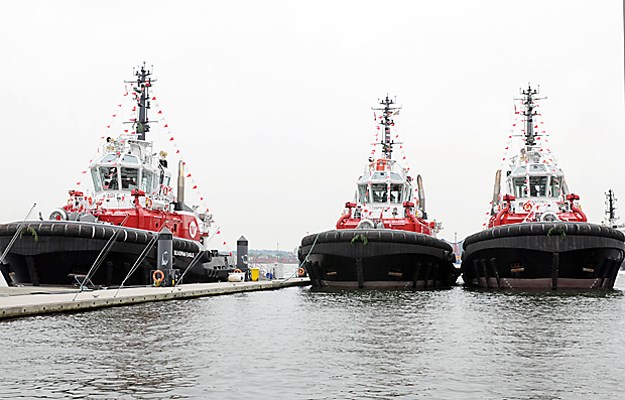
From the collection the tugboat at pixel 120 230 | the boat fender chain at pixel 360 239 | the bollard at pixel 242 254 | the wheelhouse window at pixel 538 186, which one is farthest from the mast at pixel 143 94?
the wheelhouse window at pixel 538 186

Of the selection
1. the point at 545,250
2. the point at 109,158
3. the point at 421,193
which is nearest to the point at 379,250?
the point at 545,250

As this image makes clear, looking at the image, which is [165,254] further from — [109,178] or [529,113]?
[529,113]

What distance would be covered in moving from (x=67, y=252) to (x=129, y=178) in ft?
25.3

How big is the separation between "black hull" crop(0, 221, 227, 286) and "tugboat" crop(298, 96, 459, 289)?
779 cm

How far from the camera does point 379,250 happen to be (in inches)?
1128

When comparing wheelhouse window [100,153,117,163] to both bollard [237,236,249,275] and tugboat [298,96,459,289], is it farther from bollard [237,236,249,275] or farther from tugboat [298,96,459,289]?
tugboat [298,96,459,289]

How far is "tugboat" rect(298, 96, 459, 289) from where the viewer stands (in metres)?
28.8

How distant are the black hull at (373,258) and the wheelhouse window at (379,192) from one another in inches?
256

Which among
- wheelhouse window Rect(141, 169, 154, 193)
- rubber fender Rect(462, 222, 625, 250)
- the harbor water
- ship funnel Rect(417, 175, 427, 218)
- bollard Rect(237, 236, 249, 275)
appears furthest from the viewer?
ship funnel Rect(417, 175, 427, 218)

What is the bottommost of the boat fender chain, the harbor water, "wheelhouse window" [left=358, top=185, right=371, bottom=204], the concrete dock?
the harbor water

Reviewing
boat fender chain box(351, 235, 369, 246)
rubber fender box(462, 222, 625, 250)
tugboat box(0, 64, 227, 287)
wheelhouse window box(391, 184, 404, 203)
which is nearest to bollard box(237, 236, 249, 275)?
tugboat box(0, 64, 227, 287)

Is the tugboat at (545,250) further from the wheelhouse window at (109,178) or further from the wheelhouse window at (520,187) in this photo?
the wheelhouse window at (109,178)

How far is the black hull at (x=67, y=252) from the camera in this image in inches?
1001

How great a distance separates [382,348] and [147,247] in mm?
16535
